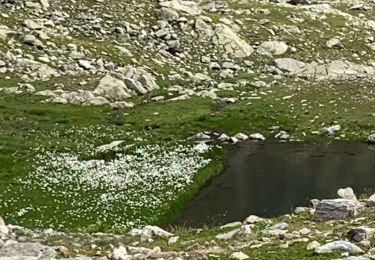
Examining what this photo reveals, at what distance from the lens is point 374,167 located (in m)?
50.8

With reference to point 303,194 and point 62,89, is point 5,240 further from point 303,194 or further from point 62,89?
point 62,89

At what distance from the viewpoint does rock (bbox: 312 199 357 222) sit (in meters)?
23.3

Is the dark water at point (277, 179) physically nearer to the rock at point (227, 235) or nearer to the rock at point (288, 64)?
the rock at point (227, 235)

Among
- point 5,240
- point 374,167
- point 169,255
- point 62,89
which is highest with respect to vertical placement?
point 169,255

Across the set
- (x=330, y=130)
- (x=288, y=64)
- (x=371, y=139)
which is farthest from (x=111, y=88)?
(x=288, y=64)

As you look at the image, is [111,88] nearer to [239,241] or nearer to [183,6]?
[183,6]

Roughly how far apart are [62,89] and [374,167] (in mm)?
39635

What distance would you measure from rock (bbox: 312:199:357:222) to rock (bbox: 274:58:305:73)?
74.1 metres

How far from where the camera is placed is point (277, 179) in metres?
47.7

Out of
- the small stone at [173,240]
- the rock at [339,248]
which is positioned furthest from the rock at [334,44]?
the rock at [339,248]

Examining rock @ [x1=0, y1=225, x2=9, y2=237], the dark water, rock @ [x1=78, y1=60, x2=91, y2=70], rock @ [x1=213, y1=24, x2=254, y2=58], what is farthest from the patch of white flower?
rock @ [x1=213, y1=24, x2=254, y2=58]

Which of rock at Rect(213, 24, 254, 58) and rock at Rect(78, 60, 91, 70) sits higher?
rock at Rect(213, 24, 254, 58)

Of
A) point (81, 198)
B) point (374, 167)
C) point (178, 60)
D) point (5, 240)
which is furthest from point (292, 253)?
point (178, 60)

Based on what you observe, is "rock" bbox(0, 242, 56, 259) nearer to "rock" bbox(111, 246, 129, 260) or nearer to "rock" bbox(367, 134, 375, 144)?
"rock" bbox(111, 246, 129, 260)
